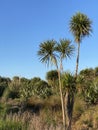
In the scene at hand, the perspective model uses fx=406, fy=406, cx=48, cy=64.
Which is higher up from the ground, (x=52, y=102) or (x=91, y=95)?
(x=91, y=95)

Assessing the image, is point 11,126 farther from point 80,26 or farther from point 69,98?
point 80,26

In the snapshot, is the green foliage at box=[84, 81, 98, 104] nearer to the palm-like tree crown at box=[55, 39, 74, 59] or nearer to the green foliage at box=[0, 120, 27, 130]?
the palm-like tree crown at box=[55, 39, 74, 59]

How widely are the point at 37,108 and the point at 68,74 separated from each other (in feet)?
20.5

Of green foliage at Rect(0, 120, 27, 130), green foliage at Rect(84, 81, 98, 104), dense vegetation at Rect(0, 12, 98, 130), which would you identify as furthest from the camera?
green foliage at Rect(84, 81, 98, 104)

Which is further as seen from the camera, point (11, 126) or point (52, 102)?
point (52, 102)

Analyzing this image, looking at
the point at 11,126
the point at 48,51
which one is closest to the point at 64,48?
the point at 48,51

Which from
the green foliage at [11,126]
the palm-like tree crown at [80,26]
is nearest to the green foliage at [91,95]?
the palm-like tree crown at [80,26]

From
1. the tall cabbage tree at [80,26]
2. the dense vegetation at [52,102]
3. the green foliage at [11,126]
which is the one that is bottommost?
the green foliage at [11,126]

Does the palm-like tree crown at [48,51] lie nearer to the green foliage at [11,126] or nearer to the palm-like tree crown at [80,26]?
the palm-like tree crown at [80,26]

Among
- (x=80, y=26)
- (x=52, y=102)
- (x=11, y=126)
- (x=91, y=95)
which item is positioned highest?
(x=80, y=26)

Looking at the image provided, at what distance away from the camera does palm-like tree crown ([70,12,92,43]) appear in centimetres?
2652

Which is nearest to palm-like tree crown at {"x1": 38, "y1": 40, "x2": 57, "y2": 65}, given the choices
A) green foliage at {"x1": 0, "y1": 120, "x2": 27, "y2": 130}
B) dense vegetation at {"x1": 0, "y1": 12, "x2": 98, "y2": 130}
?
dense vegetation at {"x1": 0, "y1": 12, "x2": 98, "y2": 130}

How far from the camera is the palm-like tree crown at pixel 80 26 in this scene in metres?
26.5

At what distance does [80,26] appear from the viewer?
26688mm
